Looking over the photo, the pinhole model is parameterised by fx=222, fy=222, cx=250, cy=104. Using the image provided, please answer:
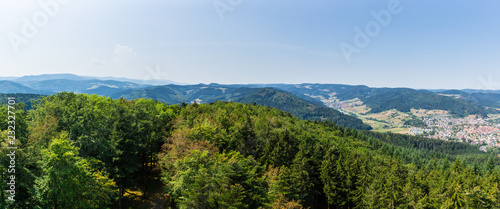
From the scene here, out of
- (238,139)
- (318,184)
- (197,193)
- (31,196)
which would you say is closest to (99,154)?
(31,196)

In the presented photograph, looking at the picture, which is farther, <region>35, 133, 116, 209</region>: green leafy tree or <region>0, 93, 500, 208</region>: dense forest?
<region>0, 93, 500, 208</region>: dense forest

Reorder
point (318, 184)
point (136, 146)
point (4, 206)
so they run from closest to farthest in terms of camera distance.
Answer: point (4, 206) → point (136, 146) → point (318, 184)

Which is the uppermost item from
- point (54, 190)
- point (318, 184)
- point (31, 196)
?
point (54, 190)

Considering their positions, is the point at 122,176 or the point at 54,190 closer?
the point at 54,190

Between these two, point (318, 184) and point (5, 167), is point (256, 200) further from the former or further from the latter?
point (318, 184)

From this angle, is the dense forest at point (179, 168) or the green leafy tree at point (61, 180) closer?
the green leafy tree at point (61, 180)

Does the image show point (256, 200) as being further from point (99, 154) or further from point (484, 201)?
point (484, 201)

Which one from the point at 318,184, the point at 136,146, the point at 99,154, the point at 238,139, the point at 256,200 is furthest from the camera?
the point at 318,184

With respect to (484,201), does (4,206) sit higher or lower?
higher
